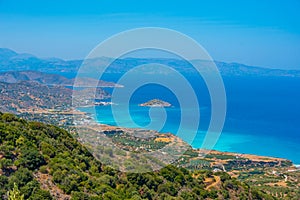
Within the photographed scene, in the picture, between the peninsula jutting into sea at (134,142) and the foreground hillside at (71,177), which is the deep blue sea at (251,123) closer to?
the peninsula jutting into sea at (134,142)

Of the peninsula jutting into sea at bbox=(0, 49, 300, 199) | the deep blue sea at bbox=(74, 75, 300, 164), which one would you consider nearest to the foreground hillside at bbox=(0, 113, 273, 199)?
the peninsula jutting into sea at bbox=(0, 49, 300, 199)

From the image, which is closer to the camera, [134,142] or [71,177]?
[71,177]

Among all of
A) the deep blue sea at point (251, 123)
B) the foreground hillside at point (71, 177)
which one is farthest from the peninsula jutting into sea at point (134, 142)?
the deep blue sea at point (251, 123)

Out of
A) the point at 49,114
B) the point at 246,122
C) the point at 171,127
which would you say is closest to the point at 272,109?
the point at 246,122

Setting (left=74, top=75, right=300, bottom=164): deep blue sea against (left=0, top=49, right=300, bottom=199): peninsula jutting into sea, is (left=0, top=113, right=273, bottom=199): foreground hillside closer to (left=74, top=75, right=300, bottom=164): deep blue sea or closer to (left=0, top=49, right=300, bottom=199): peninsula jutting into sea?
(left=0, top=49, right=300, bottom=199): peninsula jutting into sea

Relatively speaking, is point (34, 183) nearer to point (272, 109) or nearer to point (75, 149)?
point (75, 149)

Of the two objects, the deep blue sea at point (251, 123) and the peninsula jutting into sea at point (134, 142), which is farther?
the deep blue sea at point (251, 123)

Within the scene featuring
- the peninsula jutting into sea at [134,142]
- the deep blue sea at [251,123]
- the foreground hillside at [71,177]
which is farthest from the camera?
the deep blue sea at [251,123]

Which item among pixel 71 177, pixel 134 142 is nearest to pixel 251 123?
pixel 134 142

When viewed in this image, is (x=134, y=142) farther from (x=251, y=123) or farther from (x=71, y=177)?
(x=251, y=123)
